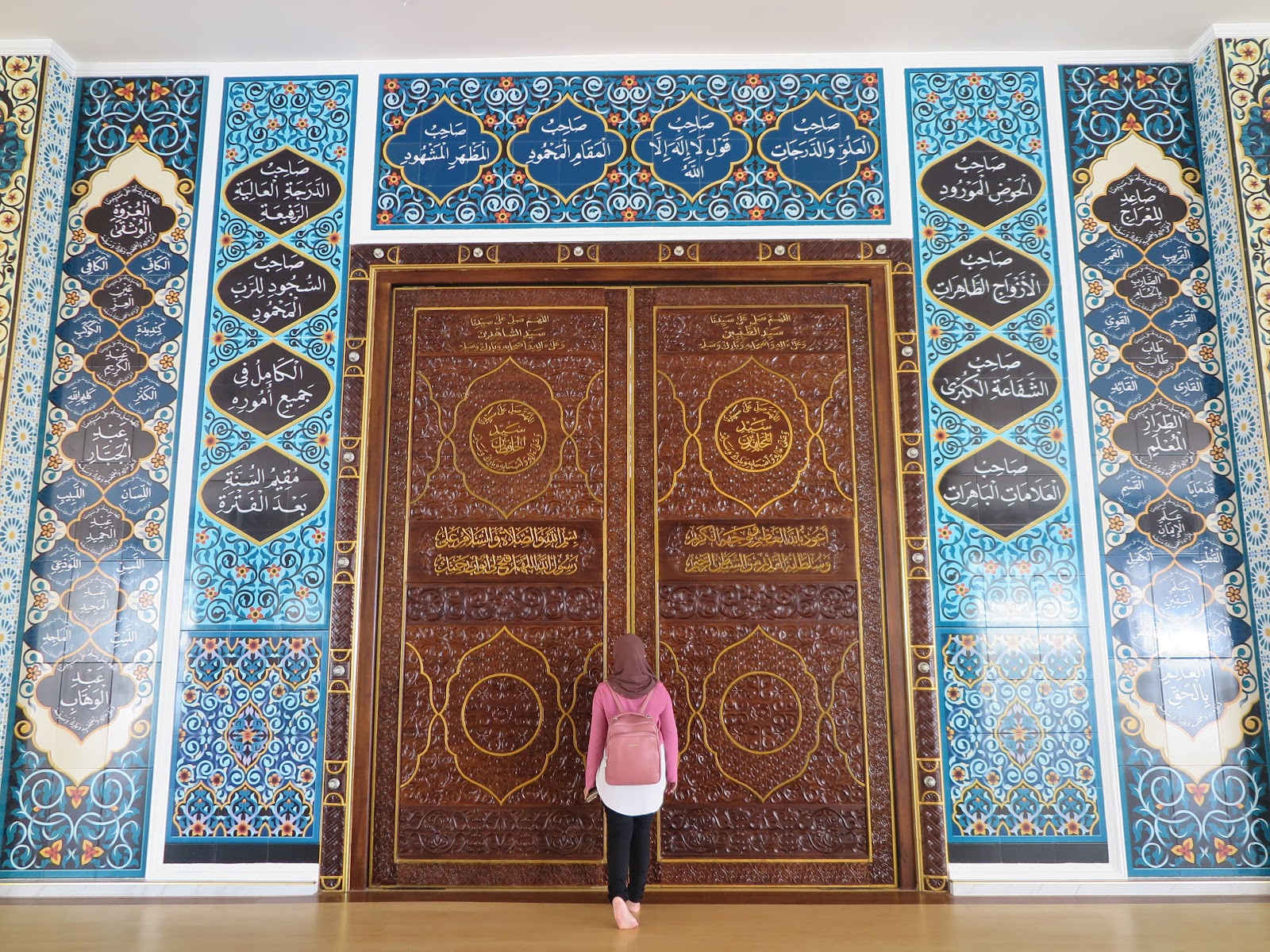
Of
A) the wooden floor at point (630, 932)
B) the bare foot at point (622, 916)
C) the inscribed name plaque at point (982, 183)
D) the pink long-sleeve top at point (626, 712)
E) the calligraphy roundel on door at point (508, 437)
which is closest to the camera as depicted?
the wooden floor at point (630, 932)

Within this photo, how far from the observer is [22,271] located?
3.50m

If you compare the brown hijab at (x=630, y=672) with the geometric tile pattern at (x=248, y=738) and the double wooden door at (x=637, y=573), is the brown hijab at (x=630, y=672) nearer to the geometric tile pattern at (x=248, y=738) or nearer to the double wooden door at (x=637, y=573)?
the double wooden door at (x=637, y=573)

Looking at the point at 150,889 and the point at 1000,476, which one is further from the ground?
the point at 1000,476

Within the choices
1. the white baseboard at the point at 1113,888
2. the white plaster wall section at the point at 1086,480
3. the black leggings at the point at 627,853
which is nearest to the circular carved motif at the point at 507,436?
the black leggings at the point at 627,853

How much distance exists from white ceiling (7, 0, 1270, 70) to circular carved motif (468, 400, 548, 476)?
1426 millimetres

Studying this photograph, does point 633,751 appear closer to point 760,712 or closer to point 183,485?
point 760,712

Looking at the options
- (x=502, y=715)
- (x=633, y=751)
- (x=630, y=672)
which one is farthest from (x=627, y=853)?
(x=502, y=715)

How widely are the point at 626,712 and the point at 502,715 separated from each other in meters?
0.62

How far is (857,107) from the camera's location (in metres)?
3.77

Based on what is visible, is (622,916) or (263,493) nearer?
(622,916)

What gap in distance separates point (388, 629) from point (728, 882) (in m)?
1.50

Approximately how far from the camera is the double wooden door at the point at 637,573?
333 cm

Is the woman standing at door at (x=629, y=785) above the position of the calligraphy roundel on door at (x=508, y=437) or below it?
below

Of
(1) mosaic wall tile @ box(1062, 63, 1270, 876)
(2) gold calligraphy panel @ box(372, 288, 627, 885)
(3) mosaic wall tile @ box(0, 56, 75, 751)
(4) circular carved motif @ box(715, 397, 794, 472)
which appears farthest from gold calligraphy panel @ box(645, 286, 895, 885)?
(3) mosaic wall tile @ box(0, 56, 75, 751)
